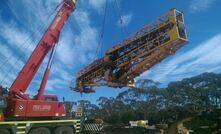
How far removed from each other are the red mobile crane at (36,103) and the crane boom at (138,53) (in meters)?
4.94

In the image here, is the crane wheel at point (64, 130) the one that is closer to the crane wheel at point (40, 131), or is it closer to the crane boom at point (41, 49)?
the crane wheel at point (40, 131)

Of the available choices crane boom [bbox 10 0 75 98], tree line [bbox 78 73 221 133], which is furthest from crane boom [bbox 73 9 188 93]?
tree line [bbox 78 73 221 133]

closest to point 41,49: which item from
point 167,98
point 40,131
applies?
point 40,131

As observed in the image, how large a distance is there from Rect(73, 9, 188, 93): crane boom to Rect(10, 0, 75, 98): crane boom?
4511 millimetres

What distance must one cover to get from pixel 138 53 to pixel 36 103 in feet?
27.1

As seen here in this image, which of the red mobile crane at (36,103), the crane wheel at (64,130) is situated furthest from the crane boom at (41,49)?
the crane wheel at (64,130)

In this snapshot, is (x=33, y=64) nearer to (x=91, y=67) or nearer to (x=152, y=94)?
(x=91, y=67)

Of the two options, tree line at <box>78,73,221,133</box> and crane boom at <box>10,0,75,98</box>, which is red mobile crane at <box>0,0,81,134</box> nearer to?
crane boom at <box>10,0,75,98</box>

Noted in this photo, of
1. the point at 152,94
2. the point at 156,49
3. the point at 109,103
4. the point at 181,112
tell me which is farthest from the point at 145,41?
the point at 109,103

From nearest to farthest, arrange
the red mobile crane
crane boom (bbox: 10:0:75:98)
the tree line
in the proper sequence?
the red mobile crane, crane boom (bbox: 10:0:75:98), the tree line

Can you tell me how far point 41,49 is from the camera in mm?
17703

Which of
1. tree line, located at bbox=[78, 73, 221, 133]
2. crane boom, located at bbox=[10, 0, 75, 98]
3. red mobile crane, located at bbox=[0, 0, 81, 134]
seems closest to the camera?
red mobile crane, located at bbox=[0, 0, 81, 134]

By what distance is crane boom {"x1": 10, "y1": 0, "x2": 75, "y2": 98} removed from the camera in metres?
16.3

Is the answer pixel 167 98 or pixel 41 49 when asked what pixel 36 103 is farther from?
pixel 167 98
